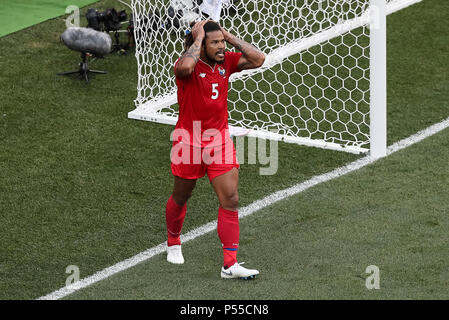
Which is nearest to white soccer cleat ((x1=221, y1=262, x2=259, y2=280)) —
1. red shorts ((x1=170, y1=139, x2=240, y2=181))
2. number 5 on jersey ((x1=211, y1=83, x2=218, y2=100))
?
red shorts ((x1=170, y1=139, x2=240, y2=181))

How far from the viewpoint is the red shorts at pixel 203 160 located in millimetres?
6160

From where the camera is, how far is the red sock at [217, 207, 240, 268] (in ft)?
20.3

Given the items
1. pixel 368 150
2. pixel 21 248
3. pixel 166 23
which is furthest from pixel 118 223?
pixel 166 23

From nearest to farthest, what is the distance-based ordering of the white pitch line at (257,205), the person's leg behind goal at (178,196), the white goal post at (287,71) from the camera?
1. the person's leg behind goal at (178,196)
2. the white pitch line at (257,205)
3. the white goal post at (287,71)

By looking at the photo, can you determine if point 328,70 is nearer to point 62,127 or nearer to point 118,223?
point 62,127

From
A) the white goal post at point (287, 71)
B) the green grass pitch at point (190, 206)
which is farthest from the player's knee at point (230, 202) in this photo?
the white goal post at point (287, 71)

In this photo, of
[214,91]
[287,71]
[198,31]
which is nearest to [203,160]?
A: [214,91]

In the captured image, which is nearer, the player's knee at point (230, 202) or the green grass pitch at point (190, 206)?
the player's knee at point (230, 202)

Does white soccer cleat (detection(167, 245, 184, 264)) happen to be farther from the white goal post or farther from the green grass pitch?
the white goal post

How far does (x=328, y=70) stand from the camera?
991 centimetres

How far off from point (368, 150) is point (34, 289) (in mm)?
3438

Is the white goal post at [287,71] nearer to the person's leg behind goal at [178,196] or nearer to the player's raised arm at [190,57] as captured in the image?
the person's leg behind goal at [178,196]

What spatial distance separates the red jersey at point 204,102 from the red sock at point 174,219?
0.53 meters

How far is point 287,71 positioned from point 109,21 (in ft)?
7.44
